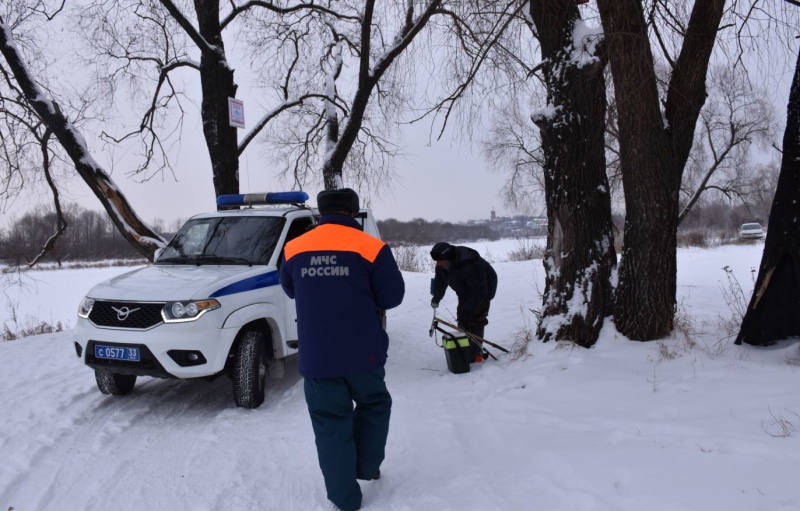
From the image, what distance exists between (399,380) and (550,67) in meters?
3.72

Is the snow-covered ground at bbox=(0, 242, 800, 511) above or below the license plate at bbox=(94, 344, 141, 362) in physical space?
below

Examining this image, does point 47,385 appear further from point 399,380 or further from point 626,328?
point 626,328

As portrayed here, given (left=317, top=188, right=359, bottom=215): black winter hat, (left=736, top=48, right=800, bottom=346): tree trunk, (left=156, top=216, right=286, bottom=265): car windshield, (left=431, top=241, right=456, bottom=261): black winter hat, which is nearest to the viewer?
(left=317, top=188, right=359, bottom=215): black winter hat

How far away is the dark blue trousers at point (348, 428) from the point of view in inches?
120

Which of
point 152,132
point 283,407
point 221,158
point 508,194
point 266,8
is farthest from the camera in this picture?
point 508,194

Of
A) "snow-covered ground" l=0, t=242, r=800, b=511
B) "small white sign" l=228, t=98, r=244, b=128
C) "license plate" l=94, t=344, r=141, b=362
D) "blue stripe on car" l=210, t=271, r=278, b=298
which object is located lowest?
"snow-covered ground" l=0, t=242, r=800, b=511

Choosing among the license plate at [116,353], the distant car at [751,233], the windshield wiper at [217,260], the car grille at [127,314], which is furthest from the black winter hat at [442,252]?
the distant car at [751,233]

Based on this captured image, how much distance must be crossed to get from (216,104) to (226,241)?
4294mm

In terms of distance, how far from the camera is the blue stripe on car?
483cm

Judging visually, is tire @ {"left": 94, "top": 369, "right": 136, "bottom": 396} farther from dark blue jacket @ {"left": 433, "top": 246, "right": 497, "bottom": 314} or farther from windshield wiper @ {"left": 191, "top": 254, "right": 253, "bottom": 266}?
dark blue jacket @ {"left": 433, "top": 246, "right": 497, "bottom": 314}

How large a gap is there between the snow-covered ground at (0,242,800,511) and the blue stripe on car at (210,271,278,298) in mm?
1104

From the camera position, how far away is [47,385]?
231 inches

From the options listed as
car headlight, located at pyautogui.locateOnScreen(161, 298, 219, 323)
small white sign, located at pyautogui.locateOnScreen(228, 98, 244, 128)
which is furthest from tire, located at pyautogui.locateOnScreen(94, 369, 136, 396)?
small white sign, located at pyautogui.locateOnScreen(228, 98, 244, 128)

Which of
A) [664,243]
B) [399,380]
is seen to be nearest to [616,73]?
[664,243]
